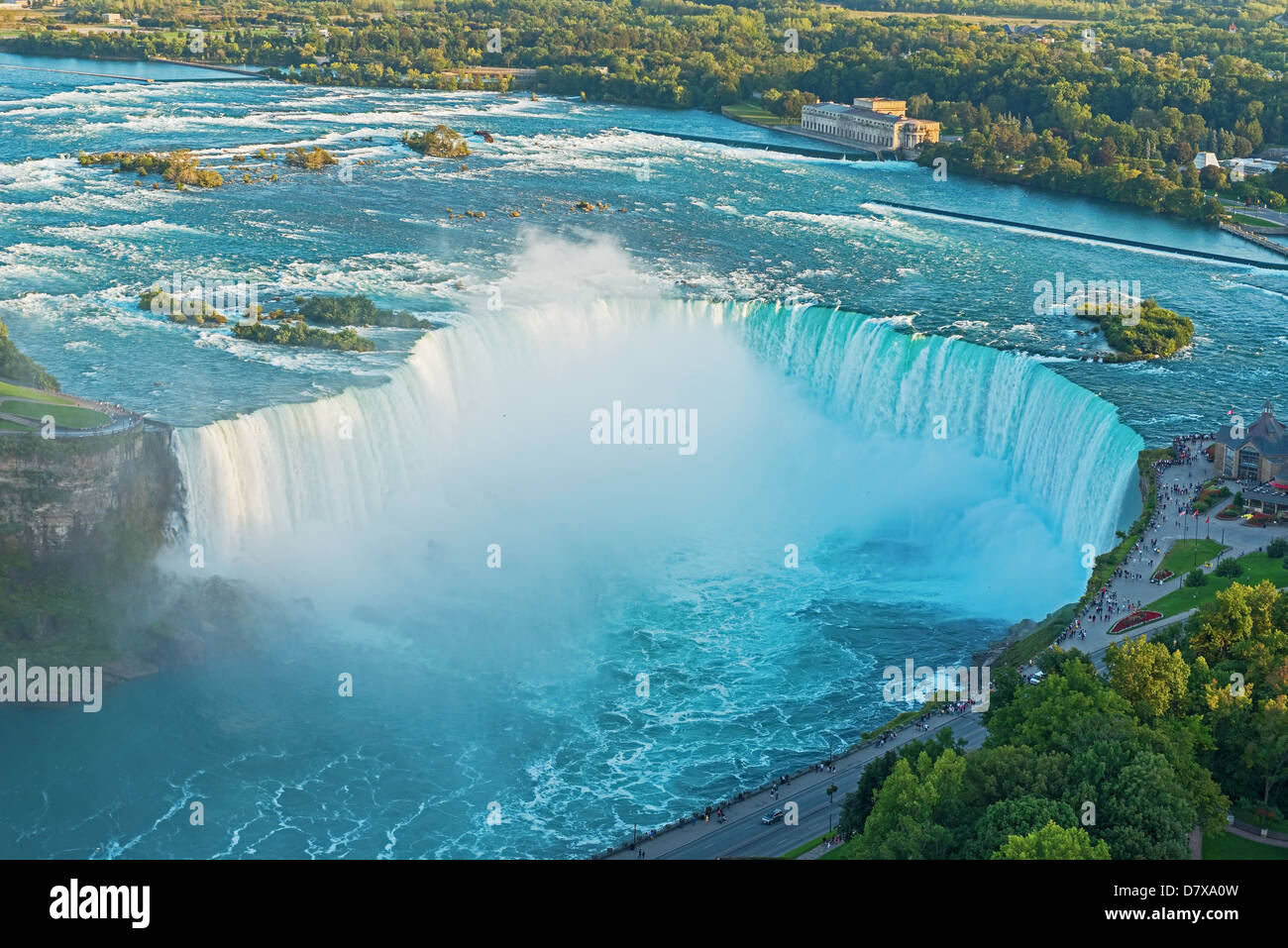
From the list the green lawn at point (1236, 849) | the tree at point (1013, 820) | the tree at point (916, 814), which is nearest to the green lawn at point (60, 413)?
the tree at point (916, 814)

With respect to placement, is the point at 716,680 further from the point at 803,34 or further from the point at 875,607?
the point at 803,34

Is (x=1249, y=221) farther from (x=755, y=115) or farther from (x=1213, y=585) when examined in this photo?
(x=1213, y=585)

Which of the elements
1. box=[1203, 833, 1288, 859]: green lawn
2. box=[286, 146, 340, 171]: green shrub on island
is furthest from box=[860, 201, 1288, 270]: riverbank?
box=[1203, 833, 1288, 859]: green lawn

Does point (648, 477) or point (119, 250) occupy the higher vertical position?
point (119, 250)

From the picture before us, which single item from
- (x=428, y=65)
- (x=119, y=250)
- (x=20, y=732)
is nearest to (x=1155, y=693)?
(x=20, y=732)

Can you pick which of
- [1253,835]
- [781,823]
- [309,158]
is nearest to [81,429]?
[781,823]
